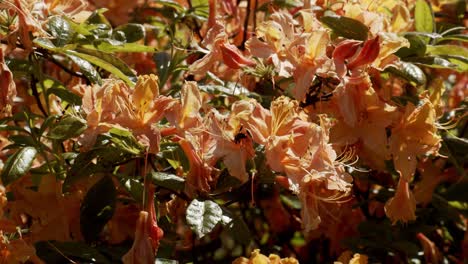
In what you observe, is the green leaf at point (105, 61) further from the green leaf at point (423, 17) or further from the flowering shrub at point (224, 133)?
the green leaf at point (423, 17)

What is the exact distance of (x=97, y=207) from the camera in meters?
1.64

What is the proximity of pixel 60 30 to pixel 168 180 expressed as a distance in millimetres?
373

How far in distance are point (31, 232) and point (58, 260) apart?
120mm

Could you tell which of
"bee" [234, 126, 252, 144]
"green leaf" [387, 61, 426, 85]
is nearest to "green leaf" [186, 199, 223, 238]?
"bee" [234, 126, 252, 144]

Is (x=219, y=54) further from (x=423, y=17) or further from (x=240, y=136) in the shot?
(x=423, y=17)

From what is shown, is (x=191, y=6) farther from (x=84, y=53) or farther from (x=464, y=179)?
(x=464, y=179)

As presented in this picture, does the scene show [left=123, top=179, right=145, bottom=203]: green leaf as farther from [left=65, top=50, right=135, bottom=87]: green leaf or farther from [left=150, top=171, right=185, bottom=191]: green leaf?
[left=65, top=50, right=135, bottom=87]: green leaf

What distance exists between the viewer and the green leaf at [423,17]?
190 cm

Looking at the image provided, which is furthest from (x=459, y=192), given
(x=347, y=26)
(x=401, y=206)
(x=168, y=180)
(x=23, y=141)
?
(x=23, y=141)

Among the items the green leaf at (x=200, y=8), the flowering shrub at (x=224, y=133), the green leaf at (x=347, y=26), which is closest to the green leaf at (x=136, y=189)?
the flowering shrub at (x=224, y=133)

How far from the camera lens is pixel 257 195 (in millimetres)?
2014

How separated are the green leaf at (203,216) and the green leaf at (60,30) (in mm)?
409

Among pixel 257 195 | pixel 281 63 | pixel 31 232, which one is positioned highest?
pixel 281 63

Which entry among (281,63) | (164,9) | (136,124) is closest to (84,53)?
(136,124)
